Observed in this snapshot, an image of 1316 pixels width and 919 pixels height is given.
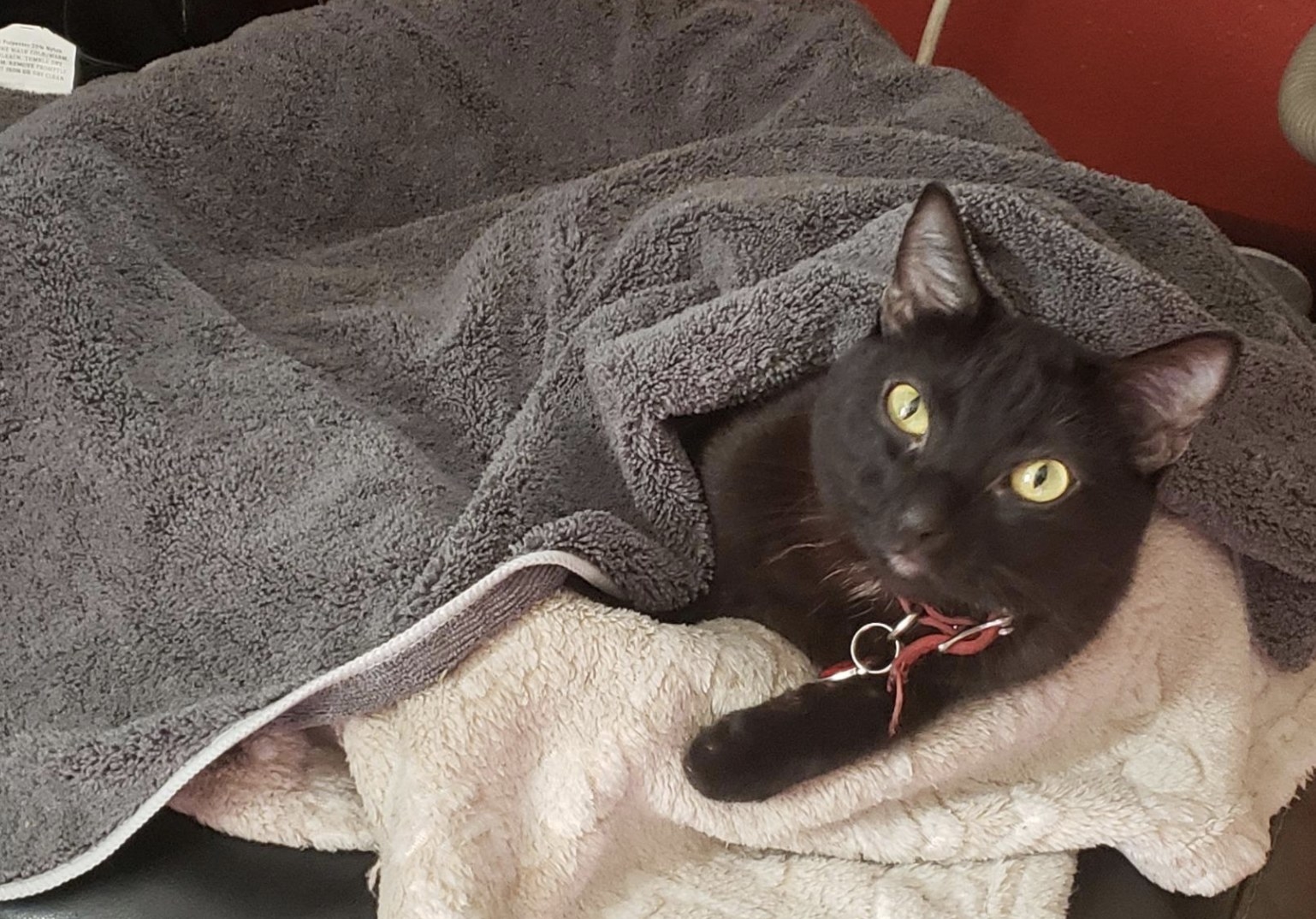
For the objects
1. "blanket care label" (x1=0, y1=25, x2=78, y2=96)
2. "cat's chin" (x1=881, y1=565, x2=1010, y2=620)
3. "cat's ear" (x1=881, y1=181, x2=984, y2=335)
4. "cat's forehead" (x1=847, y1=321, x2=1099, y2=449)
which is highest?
"cat's ear" (x1=881, y1=181, x2=984, y2=335)

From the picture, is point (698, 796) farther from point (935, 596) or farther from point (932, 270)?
point (932, 270)

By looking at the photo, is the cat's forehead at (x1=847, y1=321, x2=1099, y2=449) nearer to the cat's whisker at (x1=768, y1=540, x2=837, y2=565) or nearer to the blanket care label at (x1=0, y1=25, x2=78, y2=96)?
the cat's whisker at (x1=768, y1=540, x2=837, y2=565)

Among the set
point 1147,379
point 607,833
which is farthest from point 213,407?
point 1147,379

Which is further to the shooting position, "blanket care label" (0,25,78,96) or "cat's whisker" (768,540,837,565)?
"blanket care label" (0,25,78,96)

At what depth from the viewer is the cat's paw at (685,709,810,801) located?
788mm

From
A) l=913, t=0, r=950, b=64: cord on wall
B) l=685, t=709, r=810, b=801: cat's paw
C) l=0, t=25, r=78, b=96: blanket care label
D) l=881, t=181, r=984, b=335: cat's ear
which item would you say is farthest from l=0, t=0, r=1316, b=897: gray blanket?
l=913, t=0, r=950, b=64: cord on wall

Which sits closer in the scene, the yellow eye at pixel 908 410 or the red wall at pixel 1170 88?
the yellow eye at pixel 908 410

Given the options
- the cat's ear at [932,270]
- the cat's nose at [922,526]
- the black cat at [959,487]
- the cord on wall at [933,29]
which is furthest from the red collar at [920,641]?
the cord on wall at [933,29]

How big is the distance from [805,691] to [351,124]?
773 mm

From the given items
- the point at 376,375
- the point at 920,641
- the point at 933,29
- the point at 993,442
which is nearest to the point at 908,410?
the point at 993,442

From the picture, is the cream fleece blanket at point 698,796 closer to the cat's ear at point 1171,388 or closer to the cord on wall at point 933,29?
the cat's ear at point 1171,388

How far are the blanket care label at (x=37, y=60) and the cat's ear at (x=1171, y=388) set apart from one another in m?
1.36

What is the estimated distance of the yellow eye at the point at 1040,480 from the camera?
0.78 meters

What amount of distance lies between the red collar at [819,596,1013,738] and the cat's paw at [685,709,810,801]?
0.26ft
